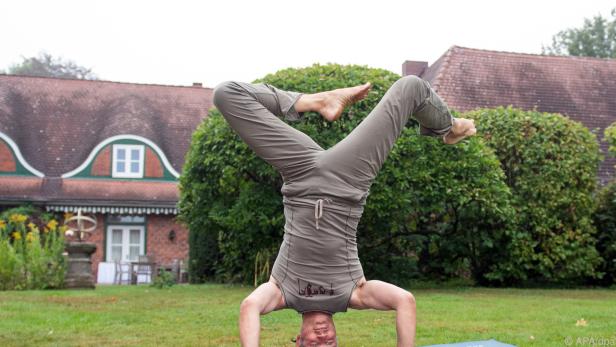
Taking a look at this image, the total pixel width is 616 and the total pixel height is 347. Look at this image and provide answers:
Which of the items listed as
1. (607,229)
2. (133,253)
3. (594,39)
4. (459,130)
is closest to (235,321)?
(459,130)

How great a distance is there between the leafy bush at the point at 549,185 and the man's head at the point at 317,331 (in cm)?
1132

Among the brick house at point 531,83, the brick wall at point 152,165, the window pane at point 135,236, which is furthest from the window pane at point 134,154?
the brick house at point 531,83

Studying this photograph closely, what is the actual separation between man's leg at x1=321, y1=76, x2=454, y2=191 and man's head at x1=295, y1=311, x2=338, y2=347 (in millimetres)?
858

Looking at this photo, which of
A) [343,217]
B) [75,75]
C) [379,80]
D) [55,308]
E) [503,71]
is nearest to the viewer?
[343,217]

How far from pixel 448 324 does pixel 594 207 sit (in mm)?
9055

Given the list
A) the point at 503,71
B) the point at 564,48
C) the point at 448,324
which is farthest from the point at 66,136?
the point at 564,48

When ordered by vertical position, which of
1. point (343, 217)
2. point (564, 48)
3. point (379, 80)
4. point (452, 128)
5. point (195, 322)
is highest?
point (564, 48)

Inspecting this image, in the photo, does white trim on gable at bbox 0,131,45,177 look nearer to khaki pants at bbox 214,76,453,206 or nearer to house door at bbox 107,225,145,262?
house door at bbox 107,225,145,262

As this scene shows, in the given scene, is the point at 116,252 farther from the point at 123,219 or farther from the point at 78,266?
the point at 78,266

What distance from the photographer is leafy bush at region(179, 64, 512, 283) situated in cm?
1323

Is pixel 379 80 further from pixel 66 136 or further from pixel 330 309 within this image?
pixel 66 136

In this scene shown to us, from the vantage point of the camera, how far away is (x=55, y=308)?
10047 millimetres

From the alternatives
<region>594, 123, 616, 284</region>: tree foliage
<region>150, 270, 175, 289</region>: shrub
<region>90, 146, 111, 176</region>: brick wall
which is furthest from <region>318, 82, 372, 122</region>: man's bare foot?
<region>90, 146, 111, 176</region>: brick wall

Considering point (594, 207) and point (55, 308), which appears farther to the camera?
point (594, 207)
